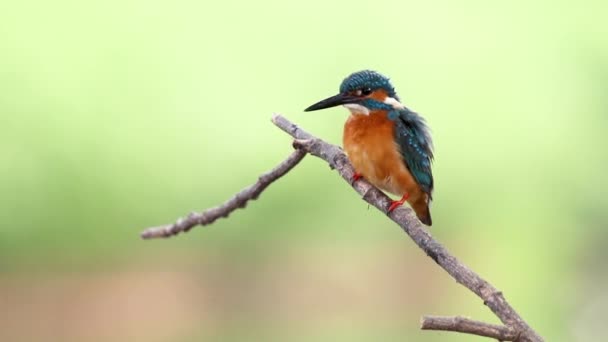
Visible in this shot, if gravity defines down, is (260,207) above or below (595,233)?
below

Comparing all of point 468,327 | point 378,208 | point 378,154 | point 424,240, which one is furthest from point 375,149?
point 468,327

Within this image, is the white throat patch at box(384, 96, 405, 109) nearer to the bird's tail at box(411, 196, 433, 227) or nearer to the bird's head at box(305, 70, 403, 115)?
the bird's head at box(305, 70, 403, 115)

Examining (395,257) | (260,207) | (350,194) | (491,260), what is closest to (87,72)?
(260,207)

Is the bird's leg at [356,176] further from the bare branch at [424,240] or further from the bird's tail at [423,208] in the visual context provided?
the bird's tail at [423,208]

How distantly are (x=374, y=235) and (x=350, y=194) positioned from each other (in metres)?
0.17

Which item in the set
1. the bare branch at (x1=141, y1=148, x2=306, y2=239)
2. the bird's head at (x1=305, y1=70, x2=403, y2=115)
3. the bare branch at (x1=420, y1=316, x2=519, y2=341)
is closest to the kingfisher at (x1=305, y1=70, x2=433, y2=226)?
the bird's head at (x1=305, y1=70, x2=403, y2=115)

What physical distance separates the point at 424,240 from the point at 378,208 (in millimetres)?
194

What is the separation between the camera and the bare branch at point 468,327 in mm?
832

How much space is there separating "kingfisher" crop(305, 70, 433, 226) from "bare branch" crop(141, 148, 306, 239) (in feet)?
0.68

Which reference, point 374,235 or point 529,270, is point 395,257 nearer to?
point 374,235

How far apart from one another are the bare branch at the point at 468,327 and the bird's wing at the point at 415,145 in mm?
574

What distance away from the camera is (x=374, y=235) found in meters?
3.19

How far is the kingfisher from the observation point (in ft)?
4.53

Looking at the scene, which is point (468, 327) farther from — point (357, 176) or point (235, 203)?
point (357, 176)
